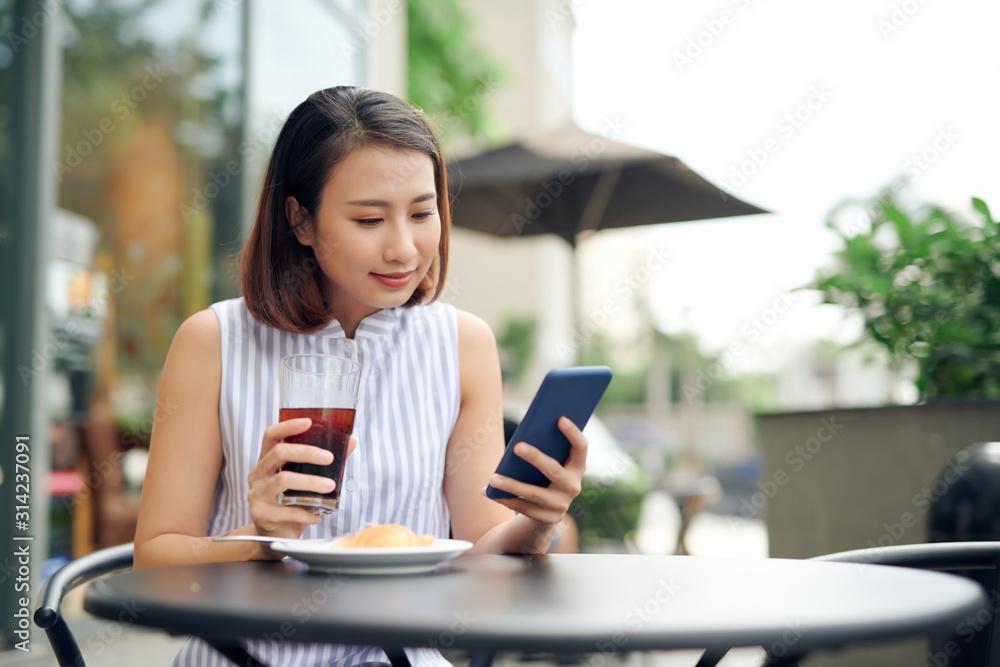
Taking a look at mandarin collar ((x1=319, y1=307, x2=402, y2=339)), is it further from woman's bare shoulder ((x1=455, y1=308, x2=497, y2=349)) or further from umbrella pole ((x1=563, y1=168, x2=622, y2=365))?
umbrella pole ((x1=563, y1=168, x2=622, y2=365))

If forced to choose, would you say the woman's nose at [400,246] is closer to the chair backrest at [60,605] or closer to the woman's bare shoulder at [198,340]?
the woman's bare shoulder at [198,340]

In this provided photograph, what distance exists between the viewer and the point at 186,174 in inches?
186

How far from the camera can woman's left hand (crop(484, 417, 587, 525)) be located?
109 cm

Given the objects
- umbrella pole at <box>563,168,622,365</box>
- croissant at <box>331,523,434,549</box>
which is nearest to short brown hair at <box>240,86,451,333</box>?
croissant at <box>331,523,434,549</box>

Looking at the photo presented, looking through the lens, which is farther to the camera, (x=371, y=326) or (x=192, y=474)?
(x=371, y=326)

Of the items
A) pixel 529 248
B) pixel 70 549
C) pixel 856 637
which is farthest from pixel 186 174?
pixel 529 248

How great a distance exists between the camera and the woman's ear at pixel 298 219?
4.93 ft

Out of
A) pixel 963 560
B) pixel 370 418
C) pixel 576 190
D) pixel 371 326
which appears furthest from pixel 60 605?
pixel 576 190

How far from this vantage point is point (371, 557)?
951mm

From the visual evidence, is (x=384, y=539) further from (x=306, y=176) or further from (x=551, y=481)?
(x=306, y=176)

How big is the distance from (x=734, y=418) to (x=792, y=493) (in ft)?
105

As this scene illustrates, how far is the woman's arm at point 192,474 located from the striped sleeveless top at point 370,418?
3 centimetres

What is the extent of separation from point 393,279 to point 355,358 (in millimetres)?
228

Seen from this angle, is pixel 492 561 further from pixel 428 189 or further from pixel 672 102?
pixel 672 102
